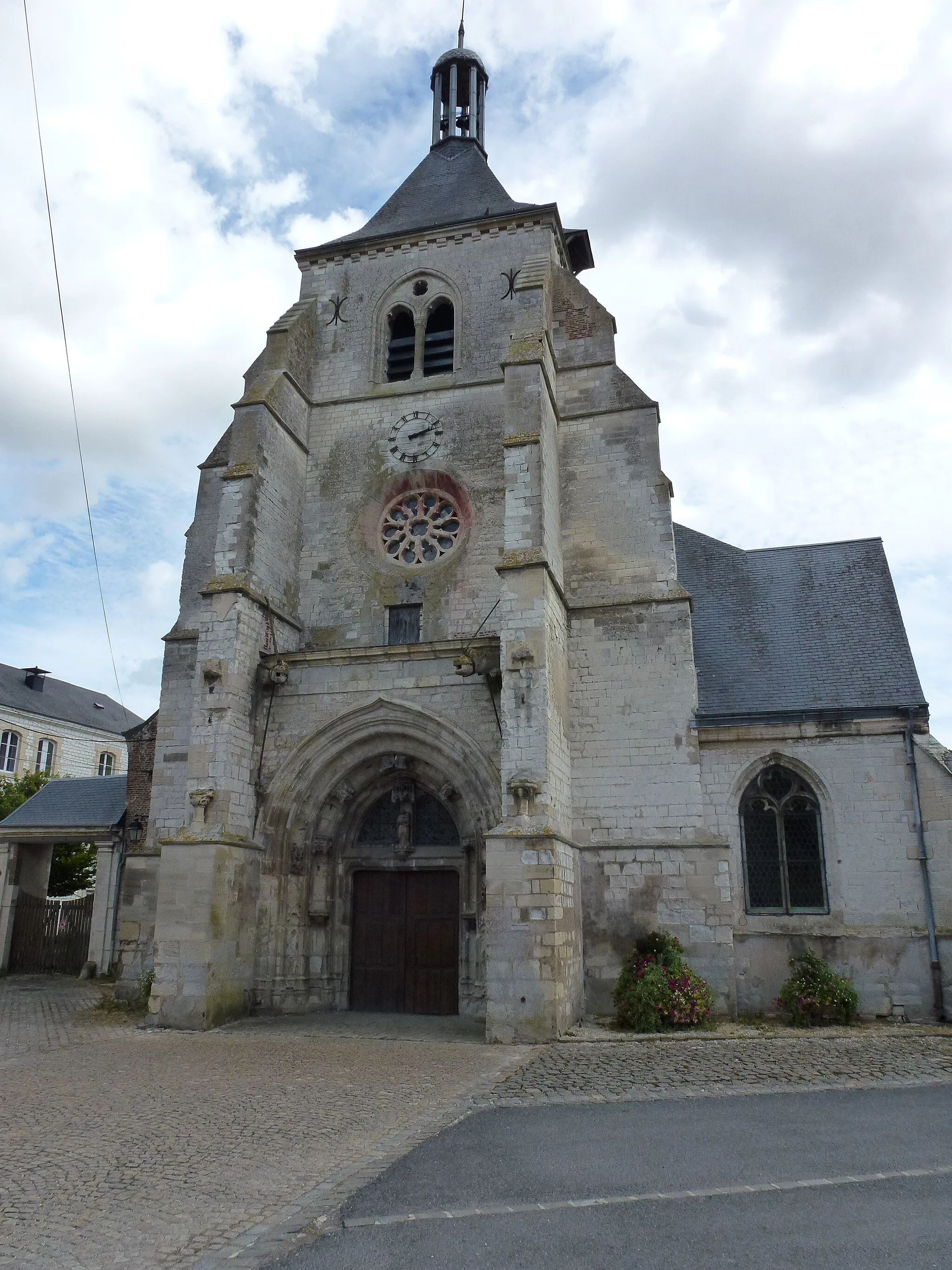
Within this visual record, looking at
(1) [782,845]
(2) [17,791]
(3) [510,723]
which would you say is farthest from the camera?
(2) [17,791]

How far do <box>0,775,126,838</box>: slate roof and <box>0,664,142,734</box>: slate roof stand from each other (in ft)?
47.9

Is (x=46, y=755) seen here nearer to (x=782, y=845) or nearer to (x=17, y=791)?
(x=17, y=791)

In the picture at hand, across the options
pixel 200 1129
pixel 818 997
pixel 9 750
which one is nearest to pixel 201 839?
pixel 200 1129

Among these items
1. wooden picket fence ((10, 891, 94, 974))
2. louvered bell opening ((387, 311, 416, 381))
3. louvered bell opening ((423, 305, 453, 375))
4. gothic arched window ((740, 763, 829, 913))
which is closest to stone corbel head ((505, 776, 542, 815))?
gothic arched window ((740, 763, 829, 913))

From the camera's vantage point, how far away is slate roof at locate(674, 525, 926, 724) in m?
12.7

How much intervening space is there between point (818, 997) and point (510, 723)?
5034 mm

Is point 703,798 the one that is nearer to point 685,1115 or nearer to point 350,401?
point 685,1115

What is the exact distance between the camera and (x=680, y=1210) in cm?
464

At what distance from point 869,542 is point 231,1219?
14166 mm

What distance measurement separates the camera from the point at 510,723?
11.2 m

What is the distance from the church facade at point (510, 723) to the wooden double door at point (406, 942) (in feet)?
0.15

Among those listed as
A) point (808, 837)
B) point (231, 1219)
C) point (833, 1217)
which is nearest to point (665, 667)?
point (808, 837)

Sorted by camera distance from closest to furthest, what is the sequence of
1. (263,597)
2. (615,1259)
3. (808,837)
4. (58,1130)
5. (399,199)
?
(615,1259) → (58,1130) → (808,837) → (263,597) → (399,199)

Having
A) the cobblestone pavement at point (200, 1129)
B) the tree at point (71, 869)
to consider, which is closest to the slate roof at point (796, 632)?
the cobblestone pavement at point (200, 1129)
